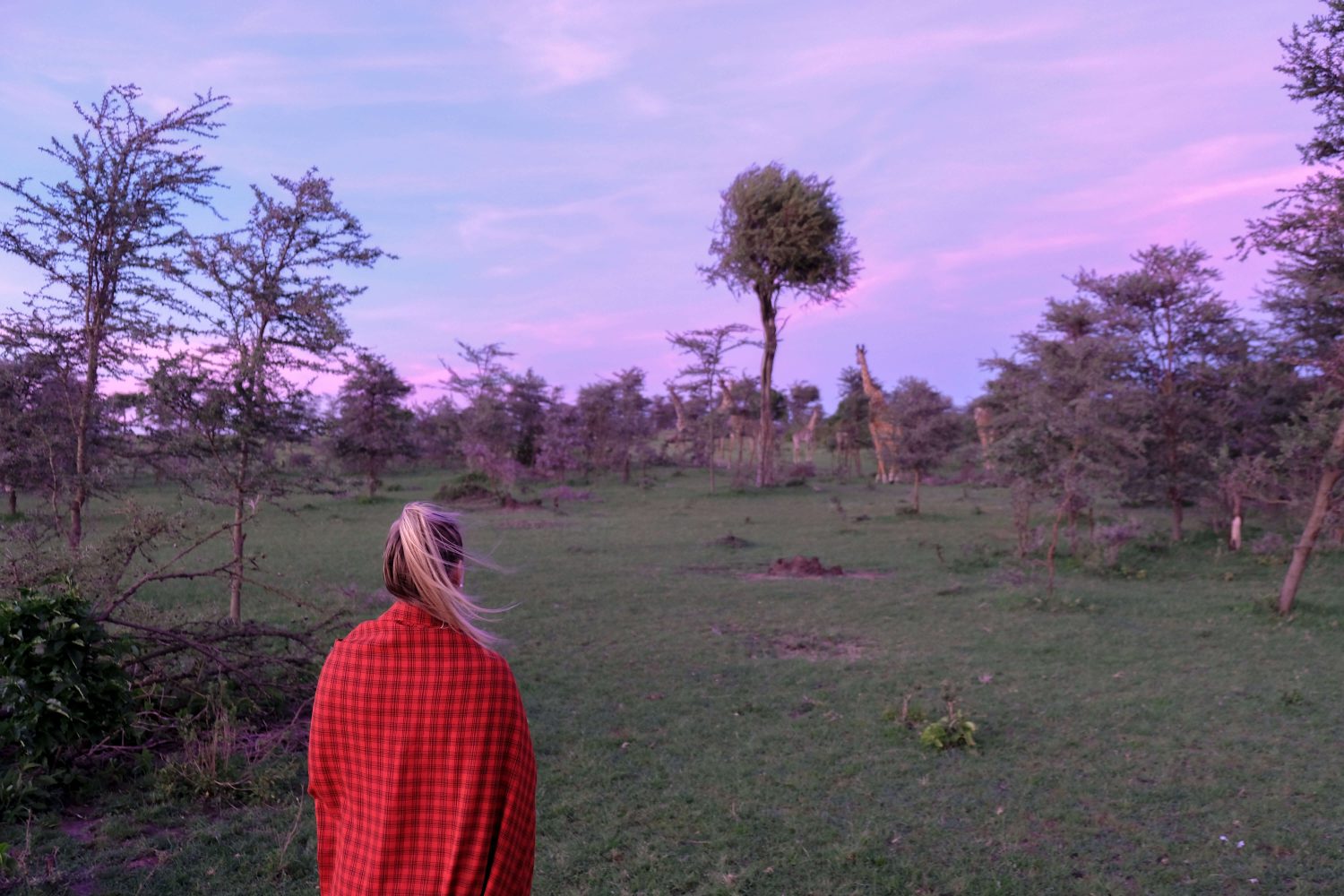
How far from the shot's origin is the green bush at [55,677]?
419cm

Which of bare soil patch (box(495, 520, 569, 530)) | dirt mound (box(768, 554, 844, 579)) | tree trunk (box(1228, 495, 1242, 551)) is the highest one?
tree trunk (box(1228, 495, 1242, 551))

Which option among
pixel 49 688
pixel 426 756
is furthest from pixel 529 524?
pixel 426 756

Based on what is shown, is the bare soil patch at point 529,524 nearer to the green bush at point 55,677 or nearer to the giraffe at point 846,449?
the green bush at point 55,677

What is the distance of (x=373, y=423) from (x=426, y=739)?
27.0 meters

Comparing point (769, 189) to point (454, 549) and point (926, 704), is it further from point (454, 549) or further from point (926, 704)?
point (454, 549)

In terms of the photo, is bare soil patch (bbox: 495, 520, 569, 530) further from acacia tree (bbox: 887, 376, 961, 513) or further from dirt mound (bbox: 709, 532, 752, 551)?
acacia tree (bbox: 887, 376, 961, 513)

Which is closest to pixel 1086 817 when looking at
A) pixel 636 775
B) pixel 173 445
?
pixel 636 775

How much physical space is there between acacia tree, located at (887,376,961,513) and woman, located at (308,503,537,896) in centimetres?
2060

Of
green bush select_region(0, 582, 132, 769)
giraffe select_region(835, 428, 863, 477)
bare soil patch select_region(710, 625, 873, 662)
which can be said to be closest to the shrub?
green bush select_region(0, 582, 132, 769)

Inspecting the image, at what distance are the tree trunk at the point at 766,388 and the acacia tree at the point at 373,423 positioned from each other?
520 inches

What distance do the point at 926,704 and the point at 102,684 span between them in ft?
18.7

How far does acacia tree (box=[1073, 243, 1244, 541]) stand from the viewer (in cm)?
1420

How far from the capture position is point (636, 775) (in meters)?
5.10

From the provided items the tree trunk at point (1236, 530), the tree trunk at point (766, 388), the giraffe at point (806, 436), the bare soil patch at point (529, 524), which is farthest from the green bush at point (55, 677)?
the giraffe at point (806, 436)
